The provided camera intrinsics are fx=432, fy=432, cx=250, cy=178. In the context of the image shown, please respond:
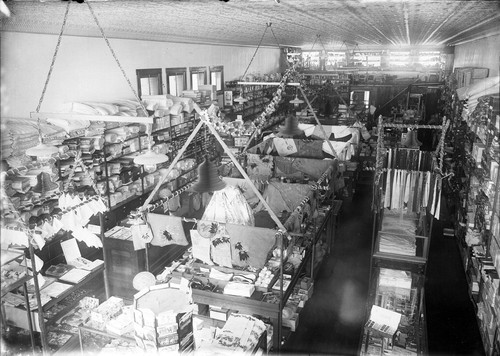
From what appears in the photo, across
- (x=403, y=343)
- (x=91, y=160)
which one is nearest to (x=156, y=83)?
(x=91, y=160)

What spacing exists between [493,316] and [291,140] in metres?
6.23

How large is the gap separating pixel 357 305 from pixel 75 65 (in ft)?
19.4

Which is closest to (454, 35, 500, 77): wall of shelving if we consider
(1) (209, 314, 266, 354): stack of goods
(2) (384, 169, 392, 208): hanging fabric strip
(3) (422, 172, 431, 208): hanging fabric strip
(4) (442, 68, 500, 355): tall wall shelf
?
(4) (442, 68, 500, 355): tall wall shelf

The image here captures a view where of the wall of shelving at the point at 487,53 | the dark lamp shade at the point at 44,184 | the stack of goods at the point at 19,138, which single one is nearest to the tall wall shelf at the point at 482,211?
the wall of shelving at the point at 487,53

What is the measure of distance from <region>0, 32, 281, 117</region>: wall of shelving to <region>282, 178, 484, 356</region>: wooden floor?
454 centimetres

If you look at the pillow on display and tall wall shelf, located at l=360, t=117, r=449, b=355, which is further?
the pillow on display

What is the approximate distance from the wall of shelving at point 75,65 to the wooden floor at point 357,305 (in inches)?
179

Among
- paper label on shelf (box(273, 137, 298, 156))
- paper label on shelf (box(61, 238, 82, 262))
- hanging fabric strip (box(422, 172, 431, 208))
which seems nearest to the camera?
paper label on shelf (box(61, 238, 82, 262))

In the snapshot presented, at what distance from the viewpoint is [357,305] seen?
6.36m

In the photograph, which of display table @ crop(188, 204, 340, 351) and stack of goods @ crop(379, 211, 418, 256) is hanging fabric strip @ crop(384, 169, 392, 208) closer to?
stack of goods @ crop(379, 211, 418, 256)

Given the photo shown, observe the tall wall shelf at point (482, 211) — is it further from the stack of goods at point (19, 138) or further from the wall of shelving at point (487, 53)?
the stack of goods at point (19, 138)

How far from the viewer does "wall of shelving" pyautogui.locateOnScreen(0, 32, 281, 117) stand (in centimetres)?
600

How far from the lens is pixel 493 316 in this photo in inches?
196

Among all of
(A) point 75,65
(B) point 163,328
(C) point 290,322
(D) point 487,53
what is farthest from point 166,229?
(D) point 487,53
